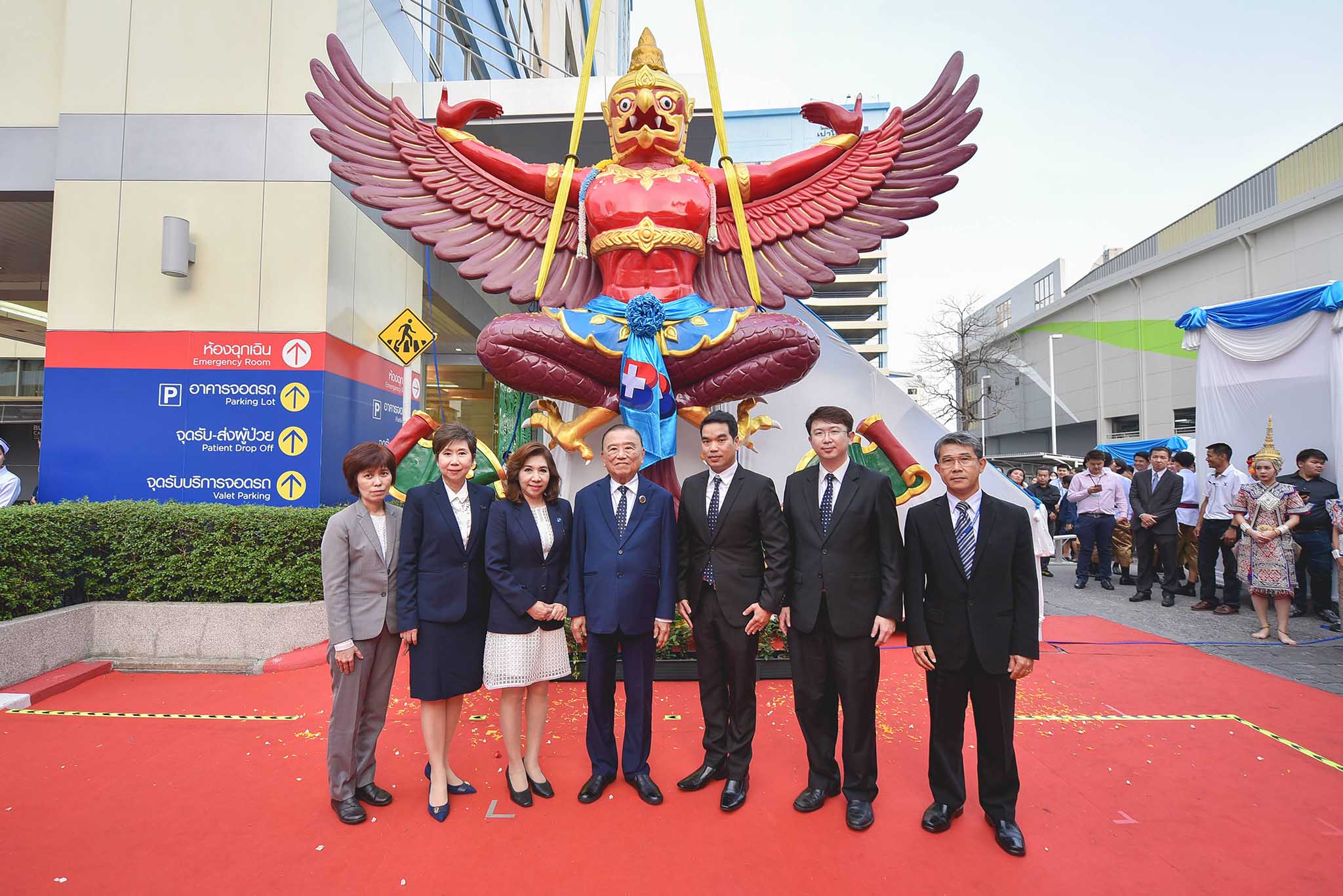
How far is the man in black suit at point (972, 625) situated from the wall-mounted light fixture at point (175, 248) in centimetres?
637

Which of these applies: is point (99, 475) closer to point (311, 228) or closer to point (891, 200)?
point (311, 228)

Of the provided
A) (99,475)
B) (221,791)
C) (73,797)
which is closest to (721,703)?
(221,791)

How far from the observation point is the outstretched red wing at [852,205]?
4.03m

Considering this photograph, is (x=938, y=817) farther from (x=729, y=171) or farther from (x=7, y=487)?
(x=7, y=487)

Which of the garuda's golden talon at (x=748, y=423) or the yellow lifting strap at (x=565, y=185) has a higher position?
the yellow lifting strap at (x=565, y=185)

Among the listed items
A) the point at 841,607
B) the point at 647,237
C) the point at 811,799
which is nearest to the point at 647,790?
the point at 811,799

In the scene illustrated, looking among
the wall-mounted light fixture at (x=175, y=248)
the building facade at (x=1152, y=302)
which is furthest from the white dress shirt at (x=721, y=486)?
the building facade at (x=1152, y=302)

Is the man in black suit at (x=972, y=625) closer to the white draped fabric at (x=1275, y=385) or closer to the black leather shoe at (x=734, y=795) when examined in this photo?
the black leather shoe at (x=734, y=795)

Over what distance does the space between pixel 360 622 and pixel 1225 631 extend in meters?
6.80

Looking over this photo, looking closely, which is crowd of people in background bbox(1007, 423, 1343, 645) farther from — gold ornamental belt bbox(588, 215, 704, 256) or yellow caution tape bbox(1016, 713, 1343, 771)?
gold ornamental belt bbox(588, 215, 704, 256)

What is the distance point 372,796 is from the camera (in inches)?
103

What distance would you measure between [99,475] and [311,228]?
2.90 m

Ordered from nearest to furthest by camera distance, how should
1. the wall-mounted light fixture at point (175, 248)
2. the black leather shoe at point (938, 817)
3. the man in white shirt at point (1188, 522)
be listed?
1. the black leather shoe at point (938, 817)
2. the wall-mounted light fixture at point (175, 248)
3. the man in white shirt at point (1188, 522)

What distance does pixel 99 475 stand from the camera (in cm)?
567
